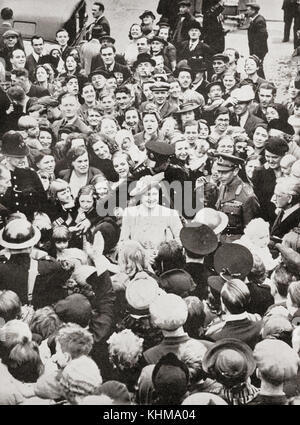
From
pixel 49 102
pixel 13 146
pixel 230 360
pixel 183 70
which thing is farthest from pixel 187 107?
pixel 230 360

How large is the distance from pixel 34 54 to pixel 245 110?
2.09 m

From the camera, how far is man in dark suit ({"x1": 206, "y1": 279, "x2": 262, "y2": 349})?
18.7ft

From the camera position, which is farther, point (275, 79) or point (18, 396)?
point (275, 79)

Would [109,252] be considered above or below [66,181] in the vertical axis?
below

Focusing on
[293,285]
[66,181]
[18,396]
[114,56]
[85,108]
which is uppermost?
[114,56]

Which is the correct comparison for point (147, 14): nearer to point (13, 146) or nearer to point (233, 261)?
point (13, 146)

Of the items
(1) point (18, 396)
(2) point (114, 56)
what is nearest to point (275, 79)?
(2) point (114, 56)

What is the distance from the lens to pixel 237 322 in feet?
18.9

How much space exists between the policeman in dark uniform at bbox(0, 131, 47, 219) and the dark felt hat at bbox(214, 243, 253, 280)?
1655mm

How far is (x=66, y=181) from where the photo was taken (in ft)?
20.8

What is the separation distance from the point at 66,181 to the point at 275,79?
2.15 metres

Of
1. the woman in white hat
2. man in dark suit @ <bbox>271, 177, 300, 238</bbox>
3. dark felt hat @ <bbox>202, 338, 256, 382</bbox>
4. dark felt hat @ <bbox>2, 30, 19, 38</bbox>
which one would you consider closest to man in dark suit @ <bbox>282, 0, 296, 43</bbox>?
man in dark suit @ <bbox>271, 177, 300, 238</bbox>

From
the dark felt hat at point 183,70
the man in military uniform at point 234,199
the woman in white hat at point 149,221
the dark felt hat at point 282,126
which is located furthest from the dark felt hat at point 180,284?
the dark felt hat at point 183,70

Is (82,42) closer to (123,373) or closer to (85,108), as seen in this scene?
(85,108)
